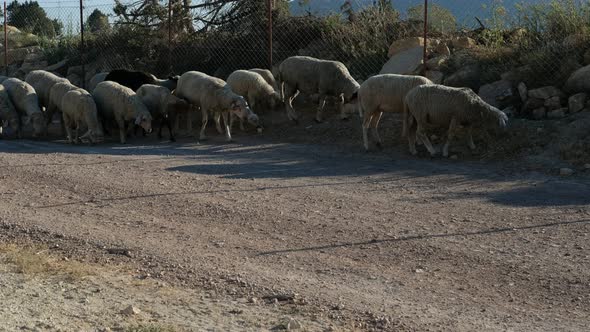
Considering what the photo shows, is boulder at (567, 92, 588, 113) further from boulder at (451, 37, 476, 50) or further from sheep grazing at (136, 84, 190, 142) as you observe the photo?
sheep grazing at (136, 84, 190, 142)

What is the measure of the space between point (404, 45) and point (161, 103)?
5485mm

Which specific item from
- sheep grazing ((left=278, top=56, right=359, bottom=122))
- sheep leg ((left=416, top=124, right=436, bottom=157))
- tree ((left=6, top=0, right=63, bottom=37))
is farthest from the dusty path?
tree ((left=6, top=0, right=63, bottom=37))

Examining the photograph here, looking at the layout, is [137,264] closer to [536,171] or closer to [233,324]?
[233,324]

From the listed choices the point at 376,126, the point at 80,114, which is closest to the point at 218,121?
the point at 80,114

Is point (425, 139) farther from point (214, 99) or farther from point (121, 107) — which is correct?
point (121, 107)

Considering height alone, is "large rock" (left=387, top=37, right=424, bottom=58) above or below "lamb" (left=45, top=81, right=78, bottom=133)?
above

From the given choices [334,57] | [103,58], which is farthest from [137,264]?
[103,58]

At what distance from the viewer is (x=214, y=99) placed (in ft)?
56.9

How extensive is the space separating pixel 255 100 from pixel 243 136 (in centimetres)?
119

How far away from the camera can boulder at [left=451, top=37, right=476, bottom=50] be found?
1870cm

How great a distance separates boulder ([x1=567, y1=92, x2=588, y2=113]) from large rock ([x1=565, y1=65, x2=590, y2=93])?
0.28 metres

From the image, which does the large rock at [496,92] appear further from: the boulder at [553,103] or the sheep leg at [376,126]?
the sheep leg at [376,126]

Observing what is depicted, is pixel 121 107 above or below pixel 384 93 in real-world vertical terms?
below

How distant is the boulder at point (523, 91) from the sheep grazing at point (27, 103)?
10248 mm
